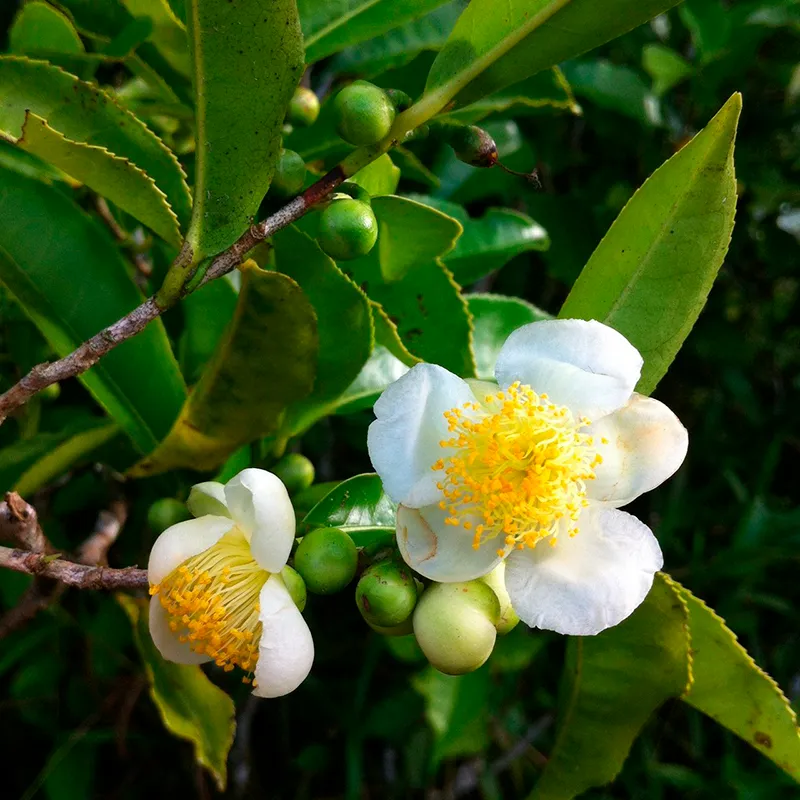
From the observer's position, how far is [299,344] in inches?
33.1

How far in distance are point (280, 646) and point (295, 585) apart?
0.06 meters

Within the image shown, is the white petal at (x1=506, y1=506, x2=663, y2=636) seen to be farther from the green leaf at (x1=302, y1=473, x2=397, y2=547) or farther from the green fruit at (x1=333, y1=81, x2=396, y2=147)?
the green fruit at (x1=333, y1=81, x2=396, y2=147)

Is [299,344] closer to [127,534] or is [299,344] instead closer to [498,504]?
[498,504]

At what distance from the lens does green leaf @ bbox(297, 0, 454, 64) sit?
0.94m

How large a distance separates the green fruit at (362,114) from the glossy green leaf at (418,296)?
19cm

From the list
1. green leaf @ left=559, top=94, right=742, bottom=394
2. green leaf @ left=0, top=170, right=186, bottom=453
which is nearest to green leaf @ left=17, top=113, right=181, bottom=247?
green leaf @ left=0, top=170, right=186, bottom=453

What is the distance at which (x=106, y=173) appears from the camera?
0.75 metres

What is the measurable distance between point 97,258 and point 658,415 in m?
0.63

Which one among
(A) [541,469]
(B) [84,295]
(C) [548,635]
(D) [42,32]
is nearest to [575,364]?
(A) [541,469]

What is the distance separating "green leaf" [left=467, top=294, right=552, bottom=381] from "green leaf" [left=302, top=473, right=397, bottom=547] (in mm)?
373

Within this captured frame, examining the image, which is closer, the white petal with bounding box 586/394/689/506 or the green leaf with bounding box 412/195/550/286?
the white petal with bounding box 586/394/689/506

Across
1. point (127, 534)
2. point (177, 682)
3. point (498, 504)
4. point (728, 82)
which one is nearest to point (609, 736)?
point (498, 504)

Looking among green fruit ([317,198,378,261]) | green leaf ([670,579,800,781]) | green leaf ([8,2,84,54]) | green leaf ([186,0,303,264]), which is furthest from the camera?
green leaf ([8,2,84,54])

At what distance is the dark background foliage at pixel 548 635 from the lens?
163 centimetres
